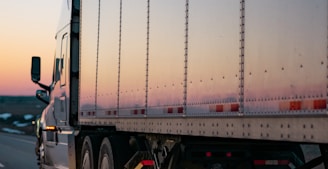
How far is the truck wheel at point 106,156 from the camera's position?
10720 mm

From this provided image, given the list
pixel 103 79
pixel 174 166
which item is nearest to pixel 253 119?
pixel 174 166

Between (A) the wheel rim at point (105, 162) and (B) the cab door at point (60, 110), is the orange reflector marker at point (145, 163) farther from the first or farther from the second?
(B) the cab door at point (60, 110)

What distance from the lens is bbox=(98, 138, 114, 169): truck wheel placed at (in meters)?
10.7

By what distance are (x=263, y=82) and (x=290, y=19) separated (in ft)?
1.97

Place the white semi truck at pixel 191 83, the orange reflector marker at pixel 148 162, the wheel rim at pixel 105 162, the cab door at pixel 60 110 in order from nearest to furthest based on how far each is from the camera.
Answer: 1. the white semi truck at pixel 191 83
2. the orange reflector marker at pixel 148 162
3. the wheel rim at pixel 105 162
4. the cab door at pixel 60 110

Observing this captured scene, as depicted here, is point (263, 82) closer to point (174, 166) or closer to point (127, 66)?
point (174, 166)

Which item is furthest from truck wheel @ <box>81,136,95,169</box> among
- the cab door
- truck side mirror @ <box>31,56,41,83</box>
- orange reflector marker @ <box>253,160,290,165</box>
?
orange reflector marker @ <box>253,160,290,165</box>

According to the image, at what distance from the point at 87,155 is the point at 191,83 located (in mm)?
5036

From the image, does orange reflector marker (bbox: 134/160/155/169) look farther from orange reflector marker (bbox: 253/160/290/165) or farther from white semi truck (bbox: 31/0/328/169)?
orange reflector marker (bbox: 253/160/290/165)

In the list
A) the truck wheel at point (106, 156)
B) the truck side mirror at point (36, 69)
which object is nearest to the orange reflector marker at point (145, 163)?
the truck wheel at point (106, 156)

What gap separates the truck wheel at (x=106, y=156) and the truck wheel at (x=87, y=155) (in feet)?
→ 1.19

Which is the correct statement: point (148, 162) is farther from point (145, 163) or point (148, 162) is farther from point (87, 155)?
point (87, 155)

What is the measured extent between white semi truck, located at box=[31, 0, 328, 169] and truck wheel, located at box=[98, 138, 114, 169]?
15mm

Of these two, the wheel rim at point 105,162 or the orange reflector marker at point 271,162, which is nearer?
the orange reflector marker at point 271,162
